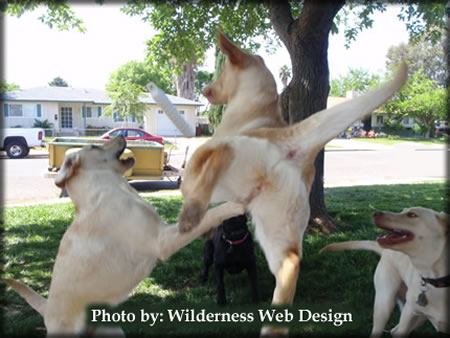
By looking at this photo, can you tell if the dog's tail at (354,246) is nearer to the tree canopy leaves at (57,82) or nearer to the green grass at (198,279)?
the green grass at (198,279)

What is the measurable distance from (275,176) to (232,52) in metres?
0.63

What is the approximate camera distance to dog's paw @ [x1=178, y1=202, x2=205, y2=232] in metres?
1.55

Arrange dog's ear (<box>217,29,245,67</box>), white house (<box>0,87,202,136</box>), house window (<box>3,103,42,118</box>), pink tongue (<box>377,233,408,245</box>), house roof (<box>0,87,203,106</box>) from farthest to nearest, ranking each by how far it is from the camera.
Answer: house window (<box>3,103,42,118</box>)
white house (<box>0,87,202,136</box>)
house roof (<box>0,87,203,106</box>)
pink tongue (<box>377,233,408,245</box>)
dog's ear (<box>217,29,245,67</box>)

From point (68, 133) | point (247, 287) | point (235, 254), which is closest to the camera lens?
point (235, 254)

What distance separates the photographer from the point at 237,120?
1788mm

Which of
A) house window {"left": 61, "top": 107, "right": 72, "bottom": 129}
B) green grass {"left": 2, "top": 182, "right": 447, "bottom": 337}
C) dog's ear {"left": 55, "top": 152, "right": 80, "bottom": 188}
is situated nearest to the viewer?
dog's ear {"left": 55, "top": 152, "right": 80, "bottom": 188}

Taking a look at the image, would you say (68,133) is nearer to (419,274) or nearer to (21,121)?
(21,121)

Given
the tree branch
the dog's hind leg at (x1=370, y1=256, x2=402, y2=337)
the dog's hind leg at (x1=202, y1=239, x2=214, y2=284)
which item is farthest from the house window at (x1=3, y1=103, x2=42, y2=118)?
the dog's hind leg at (x1=370, y1=256, x2=402, y2=337)

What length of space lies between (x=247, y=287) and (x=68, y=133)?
1357 inches

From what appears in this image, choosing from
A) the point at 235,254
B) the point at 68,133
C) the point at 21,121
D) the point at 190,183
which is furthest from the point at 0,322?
the point at 21,121

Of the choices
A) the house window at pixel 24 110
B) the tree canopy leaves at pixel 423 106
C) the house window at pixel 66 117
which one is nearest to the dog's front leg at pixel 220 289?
the house window at pixel 66 117

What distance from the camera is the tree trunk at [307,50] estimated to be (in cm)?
586

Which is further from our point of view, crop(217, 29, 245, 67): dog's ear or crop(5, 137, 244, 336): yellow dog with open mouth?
crop(5, 137, 244, 336): yellow dog with open mouth

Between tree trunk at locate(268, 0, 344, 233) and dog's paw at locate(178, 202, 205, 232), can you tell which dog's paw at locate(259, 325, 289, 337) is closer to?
dog's paw at locate(178, 202, 205, 232)
